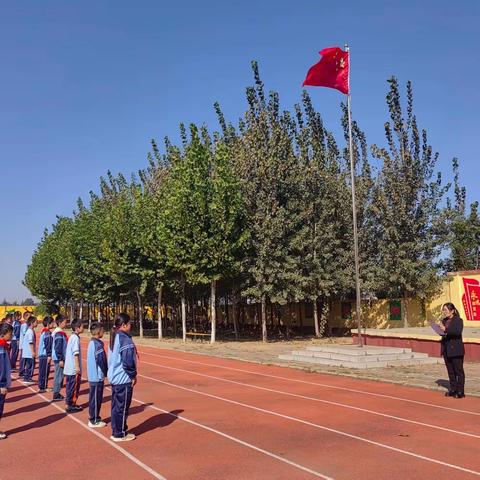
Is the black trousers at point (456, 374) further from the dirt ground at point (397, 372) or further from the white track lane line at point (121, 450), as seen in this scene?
the white track lane line at point (121, 450)

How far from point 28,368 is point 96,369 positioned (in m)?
7.00

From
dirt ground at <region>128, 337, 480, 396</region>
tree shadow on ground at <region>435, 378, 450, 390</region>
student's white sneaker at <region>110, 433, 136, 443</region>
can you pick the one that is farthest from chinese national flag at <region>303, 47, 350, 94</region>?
student's white sneaker at <region>110, 433, 136, 443</region>

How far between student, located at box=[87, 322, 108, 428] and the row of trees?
713 inches

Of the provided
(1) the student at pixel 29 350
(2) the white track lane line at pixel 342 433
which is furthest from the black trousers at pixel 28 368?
(2) the white track lane line at pixel 342 433

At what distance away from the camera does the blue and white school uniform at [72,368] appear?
976 centimetres

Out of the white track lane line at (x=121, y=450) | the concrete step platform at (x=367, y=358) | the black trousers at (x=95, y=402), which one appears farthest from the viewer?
the concrete step platform at (x=367, y=358)

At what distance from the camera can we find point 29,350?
561 inches

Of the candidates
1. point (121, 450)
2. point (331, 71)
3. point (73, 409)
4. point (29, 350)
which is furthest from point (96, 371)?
point (331, 71)

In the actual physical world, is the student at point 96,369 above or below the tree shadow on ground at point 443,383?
above

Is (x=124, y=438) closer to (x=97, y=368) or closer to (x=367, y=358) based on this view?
(x=97, y=368)

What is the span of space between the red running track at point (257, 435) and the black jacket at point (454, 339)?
941 millimetres

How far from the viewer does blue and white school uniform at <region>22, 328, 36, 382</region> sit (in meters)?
14.2

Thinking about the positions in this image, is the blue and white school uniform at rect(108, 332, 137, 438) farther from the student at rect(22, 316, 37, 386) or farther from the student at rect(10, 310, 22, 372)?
the student at rect(10, 310, 22, 372)

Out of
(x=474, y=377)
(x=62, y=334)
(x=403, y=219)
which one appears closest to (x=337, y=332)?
(x=403, y=219)
